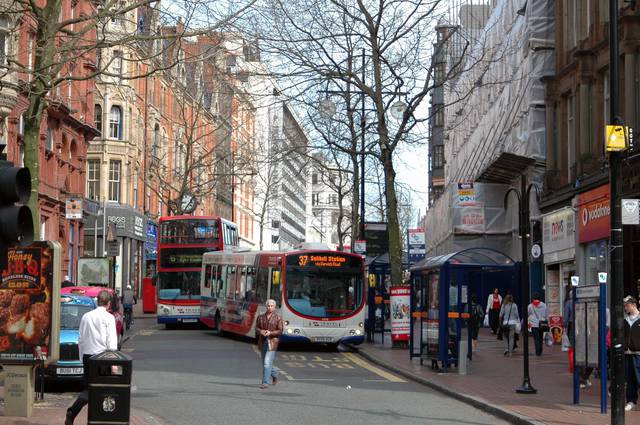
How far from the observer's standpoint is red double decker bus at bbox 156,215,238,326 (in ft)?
135

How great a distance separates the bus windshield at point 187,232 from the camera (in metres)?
41.2

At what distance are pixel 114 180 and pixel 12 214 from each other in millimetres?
57644

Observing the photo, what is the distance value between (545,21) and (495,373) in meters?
18.8

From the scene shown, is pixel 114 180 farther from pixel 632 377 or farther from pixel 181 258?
pixel 632 377

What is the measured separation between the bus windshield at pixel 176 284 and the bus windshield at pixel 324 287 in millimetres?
10624

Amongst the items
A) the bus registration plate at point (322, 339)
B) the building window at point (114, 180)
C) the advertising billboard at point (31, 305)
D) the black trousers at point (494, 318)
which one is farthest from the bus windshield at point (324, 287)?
the building window at point (114, 180)

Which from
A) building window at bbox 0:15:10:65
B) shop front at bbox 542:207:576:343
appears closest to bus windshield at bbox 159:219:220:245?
building window at bbox 0:15:10:65

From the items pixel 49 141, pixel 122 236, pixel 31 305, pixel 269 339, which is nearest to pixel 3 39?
pixel 269 339

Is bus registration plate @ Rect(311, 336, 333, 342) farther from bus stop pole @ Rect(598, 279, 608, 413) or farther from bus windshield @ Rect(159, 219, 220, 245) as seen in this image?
bus stop pole @ Rect(598, 279, 608, 413)

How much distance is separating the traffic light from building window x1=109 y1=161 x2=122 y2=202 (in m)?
57.0

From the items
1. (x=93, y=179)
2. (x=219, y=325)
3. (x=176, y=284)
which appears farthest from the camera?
(x=93, y=179)

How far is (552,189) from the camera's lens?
37156mm

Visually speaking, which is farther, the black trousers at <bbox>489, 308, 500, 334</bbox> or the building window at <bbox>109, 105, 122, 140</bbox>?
the building window at <bbox>109, 105, 122, 140</bbox>

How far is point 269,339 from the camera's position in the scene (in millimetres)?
19812
